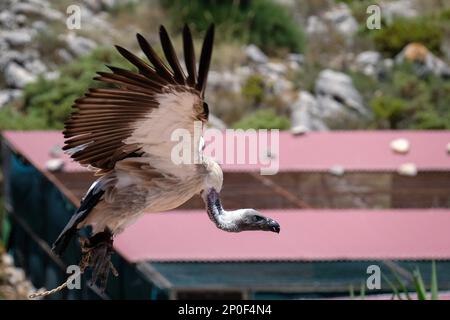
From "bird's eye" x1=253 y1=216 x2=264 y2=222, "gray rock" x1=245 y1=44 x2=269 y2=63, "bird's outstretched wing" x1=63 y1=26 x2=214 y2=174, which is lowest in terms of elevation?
"bird's eye" x1=253 y1=216 x2=264 y2=222

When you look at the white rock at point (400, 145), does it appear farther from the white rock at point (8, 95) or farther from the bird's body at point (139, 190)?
the white rock at point (8, 95)

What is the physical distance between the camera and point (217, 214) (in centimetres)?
805

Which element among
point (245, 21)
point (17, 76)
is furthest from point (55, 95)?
point (245, 21)

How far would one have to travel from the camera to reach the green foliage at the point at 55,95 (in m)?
25.1

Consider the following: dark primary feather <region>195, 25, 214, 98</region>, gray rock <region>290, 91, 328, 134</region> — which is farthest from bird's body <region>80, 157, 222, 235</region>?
gray rock <region>290, 91, 328, 134</region>

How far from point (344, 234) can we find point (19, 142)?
19.8 ft

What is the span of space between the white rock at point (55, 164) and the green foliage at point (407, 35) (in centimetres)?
1726

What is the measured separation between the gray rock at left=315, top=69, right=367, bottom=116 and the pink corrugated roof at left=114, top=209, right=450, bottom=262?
15321 millimetres

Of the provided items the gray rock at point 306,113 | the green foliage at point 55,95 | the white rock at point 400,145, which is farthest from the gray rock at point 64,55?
the white rock at point 400,145

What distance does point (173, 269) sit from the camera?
12.8 metres

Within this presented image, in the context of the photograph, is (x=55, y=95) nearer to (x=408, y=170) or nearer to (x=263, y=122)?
(x=263, y=122)

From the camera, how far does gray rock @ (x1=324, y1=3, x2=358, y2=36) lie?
3559cm

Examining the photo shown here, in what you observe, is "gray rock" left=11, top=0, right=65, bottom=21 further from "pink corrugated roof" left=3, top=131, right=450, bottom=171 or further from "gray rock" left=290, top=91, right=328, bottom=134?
"pink corrugated roof" left=3, top=131, right=450, bottom=171
